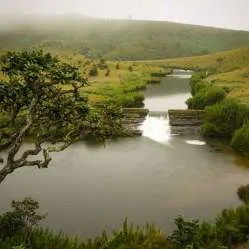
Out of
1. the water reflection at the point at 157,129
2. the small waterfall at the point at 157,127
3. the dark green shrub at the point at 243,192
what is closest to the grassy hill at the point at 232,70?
the small waterfall at the point at 157,127

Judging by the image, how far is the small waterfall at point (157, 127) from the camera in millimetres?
51156

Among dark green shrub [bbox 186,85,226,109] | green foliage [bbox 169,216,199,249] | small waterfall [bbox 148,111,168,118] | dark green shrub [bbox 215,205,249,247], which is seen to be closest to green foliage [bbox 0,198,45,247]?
green foliage [bbox 169,216,199,249]

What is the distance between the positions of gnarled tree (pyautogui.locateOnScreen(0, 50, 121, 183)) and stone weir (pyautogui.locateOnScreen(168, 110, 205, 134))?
1378 inches

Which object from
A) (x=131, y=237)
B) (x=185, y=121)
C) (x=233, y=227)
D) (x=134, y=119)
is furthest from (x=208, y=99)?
(x=131, y=237)

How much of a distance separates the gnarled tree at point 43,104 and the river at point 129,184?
9.18 m

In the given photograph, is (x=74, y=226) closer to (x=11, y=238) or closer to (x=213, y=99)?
(x=11, y=238)

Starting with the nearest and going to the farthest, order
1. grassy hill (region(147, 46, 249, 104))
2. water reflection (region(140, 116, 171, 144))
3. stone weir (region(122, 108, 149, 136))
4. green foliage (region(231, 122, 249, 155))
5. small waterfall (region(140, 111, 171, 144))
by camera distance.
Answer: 1. green foliage (region(231, 122, 249, 155))
2. water reflection (region(140, 116, 171, 144))
3. small waterfall (region(140, 111, 171, 144))
4. stone weir (region(122, 108, 149, 136))
5. grassy hill (region(147, 46, 249, 104))

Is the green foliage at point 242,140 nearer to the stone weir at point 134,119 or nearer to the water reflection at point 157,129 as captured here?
the water reflection at point 157,129

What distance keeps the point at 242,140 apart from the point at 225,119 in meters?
6.13

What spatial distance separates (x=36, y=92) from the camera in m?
18.2

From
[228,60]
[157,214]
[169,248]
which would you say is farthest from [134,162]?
[228,60]

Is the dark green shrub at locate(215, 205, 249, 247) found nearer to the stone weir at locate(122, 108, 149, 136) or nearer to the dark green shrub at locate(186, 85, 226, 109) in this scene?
the stone weir at locate(122, 108, 149, 136)

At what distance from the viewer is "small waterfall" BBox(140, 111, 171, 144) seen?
51.2 m

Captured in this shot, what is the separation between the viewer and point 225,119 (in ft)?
162
